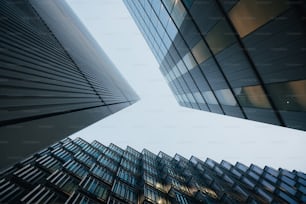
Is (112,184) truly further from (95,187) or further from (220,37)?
(220,37)

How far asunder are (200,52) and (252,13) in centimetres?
487

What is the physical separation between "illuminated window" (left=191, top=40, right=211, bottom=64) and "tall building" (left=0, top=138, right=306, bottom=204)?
674 inches

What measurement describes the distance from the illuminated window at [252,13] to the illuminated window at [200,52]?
306cm

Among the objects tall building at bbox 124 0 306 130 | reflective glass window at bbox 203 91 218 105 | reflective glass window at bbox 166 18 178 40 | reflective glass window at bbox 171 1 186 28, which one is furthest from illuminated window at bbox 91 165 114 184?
reflective glass window at bbox 171 1 186 28

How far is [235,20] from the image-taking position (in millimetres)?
6777

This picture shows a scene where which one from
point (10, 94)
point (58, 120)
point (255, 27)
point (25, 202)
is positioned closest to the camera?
point (10, 94)

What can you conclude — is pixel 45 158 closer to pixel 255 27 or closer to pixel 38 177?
pixel 38 177

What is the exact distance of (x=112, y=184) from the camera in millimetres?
26219

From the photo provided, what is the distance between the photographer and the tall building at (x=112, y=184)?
18.4 m

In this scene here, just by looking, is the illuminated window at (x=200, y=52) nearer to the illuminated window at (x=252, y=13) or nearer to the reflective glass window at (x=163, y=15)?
the illuminated window at (x=252, y=13)

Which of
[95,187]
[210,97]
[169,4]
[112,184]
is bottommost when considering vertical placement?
[95,187]

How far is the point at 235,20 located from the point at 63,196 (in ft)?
71.1

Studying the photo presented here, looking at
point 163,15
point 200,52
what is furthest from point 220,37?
point 163,15

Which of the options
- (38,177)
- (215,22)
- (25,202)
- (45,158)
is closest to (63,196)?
(25,202)
